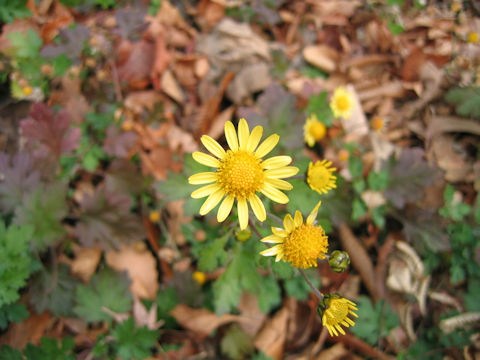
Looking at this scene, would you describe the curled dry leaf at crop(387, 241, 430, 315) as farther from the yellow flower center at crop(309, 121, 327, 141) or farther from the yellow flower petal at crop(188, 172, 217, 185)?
the yellow flower petal at crop(188, 172, 217, 185)

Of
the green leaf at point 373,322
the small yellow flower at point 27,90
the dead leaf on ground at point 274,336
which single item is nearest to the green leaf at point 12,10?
the small yellow flower at point 27,90

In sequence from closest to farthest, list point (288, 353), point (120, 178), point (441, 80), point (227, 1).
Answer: point (288, 353) → point (120, 178) → point (441, 80) → point (227, 1)

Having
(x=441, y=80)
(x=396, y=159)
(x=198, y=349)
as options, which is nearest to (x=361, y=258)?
(x=396, y=159)

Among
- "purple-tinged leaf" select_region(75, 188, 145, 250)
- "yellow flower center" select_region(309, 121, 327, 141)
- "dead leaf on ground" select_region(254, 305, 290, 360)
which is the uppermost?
"yellow flower center" select_region(309, 121, 327, 141)

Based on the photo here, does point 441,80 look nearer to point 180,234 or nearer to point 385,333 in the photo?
point 385,333

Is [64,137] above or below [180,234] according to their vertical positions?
above

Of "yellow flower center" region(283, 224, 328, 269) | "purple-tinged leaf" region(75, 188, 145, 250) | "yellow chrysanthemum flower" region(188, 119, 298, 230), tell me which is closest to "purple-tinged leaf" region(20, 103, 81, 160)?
"purple-tinged leaf" region(75, 188, 145, 250)

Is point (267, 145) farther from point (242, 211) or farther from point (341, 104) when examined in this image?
point (341, 104)

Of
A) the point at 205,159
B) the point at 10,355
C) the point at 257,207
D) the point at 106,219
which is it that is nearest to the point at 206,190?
the point at 205,159
